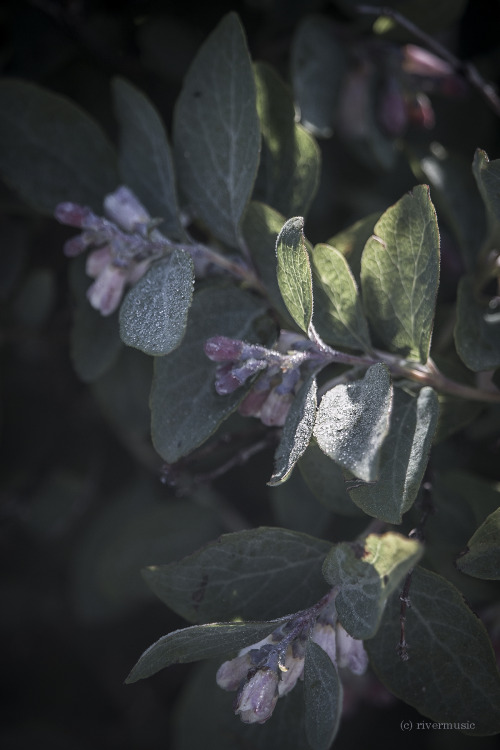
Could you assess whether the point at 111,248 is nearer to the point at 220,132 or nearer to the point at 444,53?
the point at 220,132

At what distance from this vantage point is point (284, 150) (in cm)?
110

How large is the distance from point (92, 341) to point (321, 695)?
0.69 metres

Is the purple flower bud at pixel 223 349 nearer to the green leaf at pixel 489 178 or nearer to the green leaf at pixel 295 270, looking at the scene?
the green leaf at pixel 295 270

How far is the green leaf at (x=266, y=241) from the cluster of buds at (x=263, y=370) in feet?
0.19

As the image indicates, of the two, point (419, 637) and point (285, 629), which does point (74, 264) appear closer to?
point (285, 629)

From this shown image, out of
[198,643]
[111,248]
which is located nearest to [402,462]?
[198,643]

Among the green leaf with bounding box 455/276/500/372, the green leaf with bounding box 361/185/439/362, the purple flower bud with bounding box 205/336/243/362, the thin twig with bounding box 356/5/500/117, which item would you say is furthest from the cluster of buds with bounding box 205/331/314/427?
the thin twig with bounding box 356/5/500/117

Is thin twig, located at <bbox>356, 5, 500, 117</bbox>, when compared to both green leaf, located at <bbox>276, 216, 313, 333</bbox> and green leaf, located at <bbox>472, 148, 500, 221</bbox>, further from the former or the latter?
green leaf, located at <bbox>276, 216, 313, 333</bbox>

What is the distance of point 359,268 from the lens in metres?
1.08

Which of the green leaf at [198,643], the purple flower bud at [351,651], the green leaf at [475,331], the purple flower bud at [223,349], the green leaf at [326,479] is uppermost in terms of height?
the green leaf at [475,331]

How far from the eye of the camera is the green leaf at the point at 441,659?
0.87 meters

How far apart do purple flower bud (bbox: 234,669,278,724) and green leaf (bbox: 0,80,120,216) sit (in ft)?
2.73

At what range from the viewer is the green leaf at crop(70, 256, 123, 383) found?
3.90ft

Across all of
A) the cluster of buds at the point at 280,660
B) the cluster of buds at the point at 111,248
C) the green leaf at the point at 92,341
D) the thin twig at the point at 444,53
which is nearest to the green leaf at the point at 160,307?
the cluster of buds at the point at 111,248
